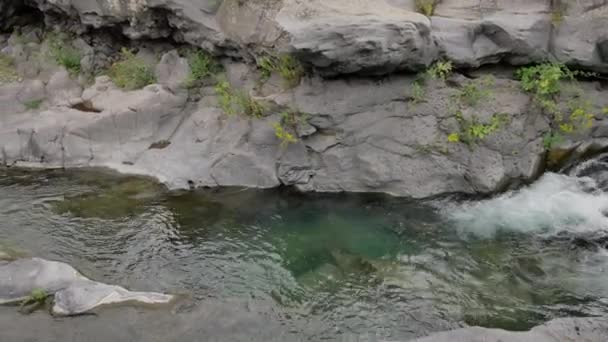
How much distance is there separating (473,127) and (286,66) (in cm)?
367

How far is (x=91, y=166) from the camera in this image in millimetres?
11227

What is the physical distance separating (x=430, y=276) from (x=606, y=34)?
19.1ft

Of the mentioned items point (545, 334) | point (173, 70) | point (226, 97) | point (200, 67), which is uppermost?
point (200, 67)

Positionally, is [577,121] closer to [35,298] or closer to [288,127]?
[288,127]

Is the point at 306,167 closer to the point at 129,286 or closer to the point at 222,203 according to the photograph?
the point at 222,203

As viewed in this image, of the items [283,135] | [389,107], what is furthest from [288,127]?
[389,107]

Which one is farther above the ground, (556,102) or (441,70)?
(441,70)

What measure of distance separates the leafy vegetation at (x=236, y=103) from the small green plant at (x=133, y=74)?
6.89 feet

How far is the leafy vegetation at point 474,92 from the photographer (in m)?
10.0

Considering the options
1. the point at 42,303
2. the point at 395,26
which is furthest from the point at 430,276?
the point at 42,303

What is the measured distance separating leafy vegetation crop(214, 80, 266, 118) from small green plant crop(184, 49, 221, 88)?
78 cm

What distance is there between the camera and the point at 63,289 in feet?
23.6

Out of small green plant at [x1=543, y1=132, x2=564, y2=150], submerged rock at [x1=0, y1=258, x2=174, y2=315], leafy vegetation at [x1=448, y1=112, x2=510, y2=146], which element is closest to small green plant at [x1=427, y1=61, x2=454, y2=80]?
leafy vegetation at [x1=448, y1=112, x2=510, y2=146]

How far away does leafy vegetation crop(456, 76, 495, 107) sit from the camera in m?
10.0
